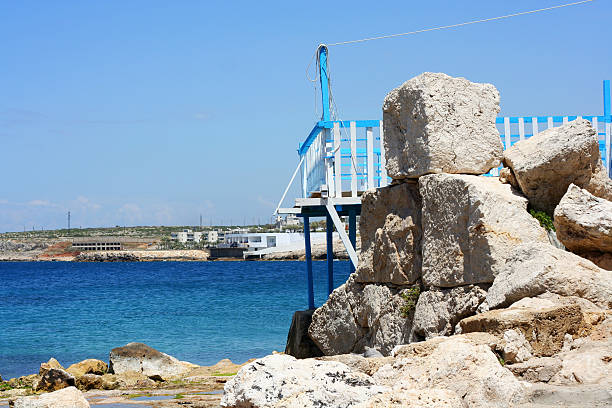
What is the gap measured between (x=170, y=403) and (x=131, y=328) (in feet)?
59.6

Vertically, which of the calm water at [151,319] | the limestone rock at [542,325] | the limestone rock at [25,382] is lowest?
the calm water at [151,319]

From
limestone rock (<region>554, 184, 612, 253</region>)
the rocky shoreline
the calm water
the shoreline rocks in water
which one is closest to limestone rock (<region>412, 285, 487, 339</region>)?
the shoreline rocks in water

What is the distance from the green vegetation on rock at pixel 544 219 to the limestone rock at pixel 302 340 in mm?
4901

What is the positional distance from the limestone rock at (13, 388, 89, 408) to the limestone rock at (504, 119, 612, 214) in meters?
4.89

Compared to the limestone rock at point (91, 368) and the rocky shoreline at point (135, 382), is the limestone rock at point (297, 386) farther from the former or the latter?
the limestone rock at point (91, 368)

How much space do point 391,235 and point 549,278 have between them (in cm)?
267

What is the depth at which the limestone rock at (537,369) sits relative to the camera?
16.5 ft

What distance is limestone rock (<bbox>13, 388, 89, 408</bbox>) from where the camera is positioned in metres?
7.42

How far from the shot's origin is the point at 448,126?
26.3 feet

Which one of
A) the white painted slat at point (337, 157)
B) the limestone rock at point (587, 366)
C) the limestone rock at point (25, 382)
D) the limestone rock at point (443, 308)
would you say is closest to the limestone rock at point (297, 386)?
the limestone rock at point (587, 366)

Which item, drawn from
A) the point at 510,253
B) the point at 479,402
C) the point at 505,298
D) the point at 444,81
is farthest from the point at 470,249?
the point at 479,402

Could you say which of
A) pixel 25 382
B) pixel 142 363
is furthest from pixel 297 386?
pixel 25 382

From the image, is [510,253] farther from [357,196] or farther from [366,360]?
[357,196]

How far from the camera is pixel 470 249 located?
7348 mm
